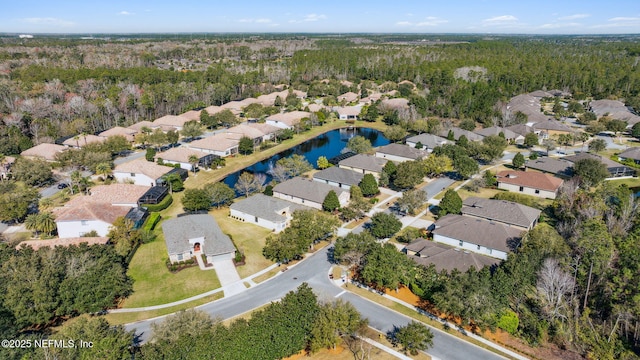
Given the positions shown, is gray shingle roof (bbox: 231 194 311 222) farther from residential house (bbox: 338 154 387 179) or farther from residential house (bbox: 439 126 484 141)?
residential house (bbox: 439 126 484 141)

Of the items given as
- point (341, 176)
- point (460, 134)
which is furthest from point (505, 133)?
point (341, 176)

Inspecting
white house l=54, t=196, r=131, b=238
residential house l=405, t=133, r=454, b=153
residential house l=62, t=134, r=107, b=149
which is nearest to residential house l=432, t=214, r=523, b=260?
residential house l=405, t=133, r=454, b=153

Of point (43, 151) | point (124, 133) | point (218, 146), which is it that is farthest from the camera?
point (124, 133)

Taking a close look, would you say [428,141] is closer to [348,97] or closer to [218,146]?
[218,146]

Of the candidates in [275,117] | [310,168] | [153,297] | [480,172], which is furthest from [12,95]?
[480,172]

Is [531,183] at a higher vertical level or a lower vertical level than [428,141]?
lower

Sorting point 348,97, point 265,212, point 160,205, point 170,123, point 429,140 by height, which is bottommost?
point 160,205

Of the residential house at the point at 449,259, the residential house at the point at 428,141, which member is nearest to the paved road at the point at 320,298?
the residential house at the point at 449,259
